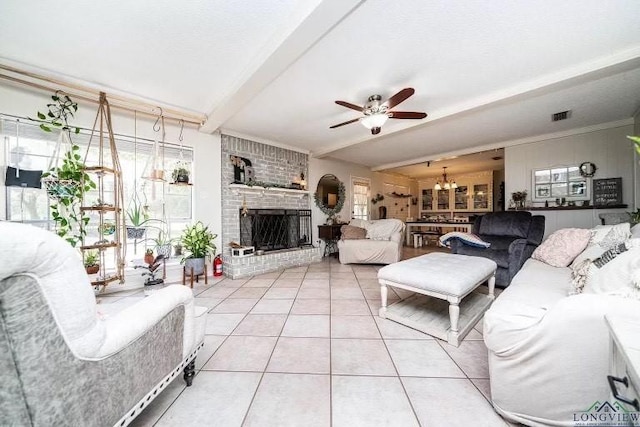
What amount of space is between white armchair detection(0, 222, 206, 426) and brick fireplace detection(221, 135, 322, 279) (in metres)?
2.75

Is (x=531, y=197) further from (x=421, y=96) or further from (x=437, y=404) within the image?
(x=437, y=404)

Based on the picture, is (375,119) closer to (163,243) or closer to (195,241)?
(195,241)

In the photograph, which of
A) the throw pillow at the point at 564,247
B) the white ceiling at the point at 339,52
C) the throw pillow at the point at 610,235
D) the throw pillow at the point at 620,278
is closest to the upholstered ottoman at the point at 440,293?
the throw pillow at the point at 564,247

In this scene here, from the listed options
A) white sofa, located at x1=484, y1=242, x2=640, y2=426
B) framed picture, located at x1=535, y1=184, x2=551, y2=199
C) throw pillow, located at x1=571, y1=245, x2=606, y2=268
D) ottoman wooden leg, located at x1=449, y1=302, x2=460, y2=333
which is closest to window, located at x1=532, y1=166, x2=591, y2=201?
framed picture, located at x1=535, y1=184, x2=551, y2=199

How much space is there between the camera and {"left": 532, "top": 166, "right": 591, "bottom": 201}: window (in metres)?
4.11

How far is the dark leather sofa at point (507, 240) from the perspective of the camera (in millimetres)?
2857

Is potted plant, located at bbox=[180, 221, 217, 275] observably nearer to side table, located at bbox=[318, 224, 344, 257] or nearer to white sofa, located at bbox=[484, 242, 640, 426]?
side table, located at bbox=[318, 224, 344, 257]

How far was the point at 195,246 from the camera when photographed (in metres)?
3.23

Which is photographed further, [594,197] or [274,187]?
[274,187]

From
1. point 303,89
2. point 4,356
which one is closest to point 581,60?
point 303,89

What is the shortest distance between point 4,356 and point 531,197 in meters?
6.35

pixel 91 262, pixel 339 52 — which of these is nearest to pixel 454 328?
pixel 339 52

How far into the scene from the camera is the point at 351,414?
116cm

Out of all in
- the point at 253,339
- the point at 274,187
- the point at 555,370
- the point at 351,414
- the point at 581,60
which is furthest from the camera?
the point at 274,187
